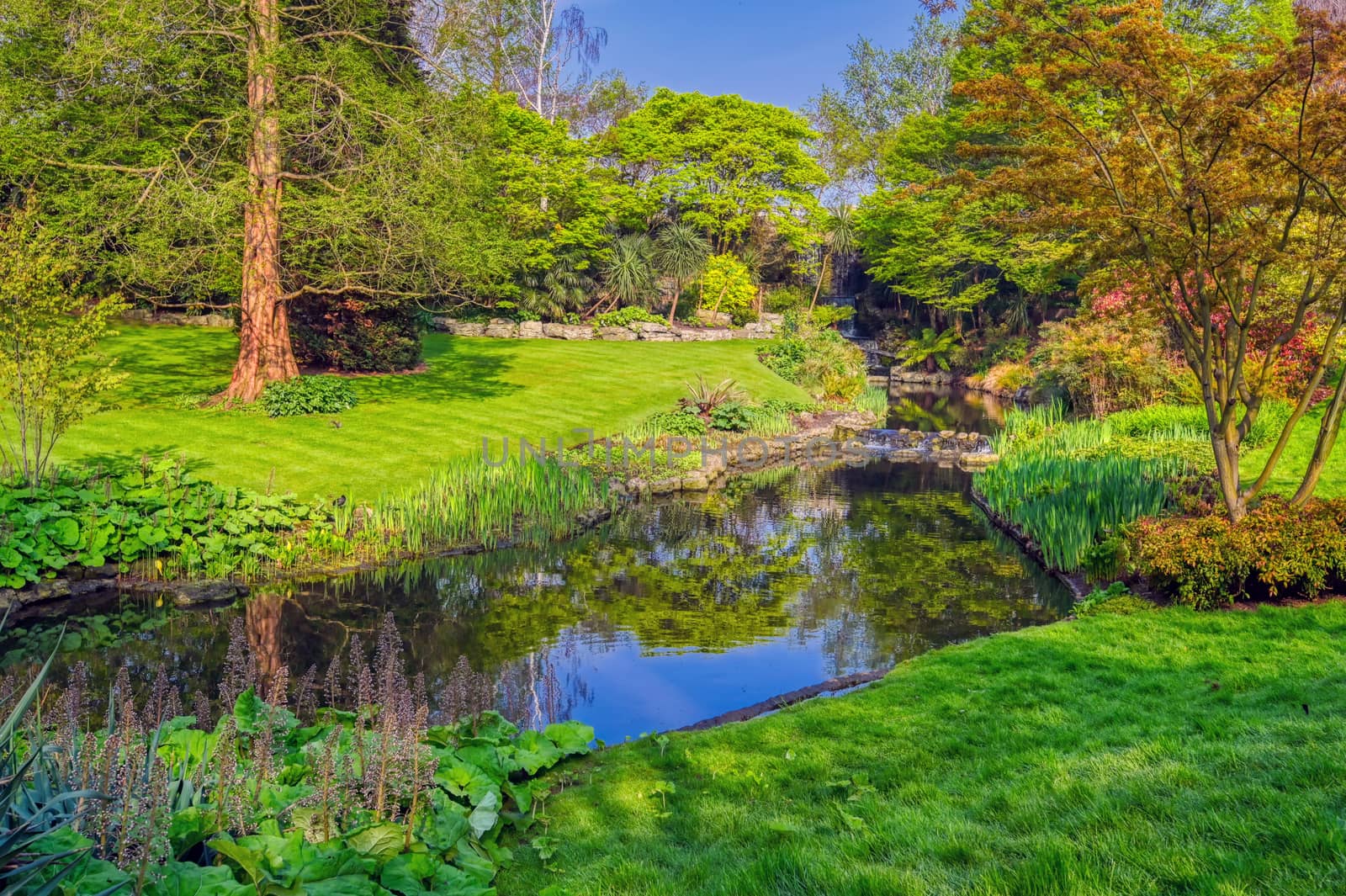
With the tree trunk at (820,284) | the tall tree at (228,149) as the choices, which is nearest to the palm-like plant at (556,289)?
the tree trunk at (820,284)

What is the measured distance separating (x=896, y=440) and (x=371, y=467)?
44.8 feet

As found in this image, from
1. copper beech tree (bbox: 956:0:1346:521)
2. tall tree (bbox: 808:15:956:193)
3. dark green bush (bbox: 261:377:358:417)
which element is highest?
tall tree (bbox: 808:15:956:193)

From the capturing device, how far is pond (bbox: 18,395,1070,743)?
24.1 ft

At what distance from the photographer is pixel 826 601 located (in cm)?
973

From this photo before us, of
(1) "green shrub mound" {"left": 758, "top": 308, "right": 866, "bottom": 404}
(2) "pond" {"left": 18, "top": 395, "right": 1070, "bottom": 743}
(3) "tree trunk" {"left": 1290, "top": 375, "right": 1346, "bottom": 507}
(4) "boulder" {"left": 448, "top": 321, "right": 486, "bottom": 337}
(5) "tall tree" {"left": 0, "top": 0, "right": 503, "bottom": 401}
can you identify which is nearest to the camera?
(2) "pond" {"left": 18, "top": 395, "right": 1070, "bottom": 743}

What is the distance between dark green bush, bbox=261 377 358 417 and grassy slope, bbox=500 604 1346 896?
12.3 metres

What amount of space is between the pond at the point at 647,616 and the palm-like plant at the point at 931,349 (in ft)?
100

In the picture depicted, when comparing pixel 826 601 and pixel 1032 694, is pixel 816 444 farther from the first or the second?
pixel 1032 694

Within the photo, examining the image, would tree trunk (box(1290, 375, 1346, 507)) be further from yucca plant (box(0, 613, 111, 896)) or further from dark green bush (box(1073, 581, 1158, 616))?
yucca plant (box(0, 613, 111, 896))

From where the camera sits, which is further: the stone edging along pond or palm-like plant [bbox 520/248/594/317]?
palm-like plant [bbox 520/248/594/317]

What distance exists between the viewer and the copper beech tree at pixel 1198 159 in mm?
7930

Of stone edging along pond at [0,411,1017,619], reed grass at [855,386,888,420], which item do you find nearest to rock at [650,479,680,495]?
stone edging along pond at [0,411,1017,619]

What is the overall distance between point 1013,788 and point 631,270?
34.4 metres

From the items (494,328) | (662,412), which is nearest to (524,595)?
(662,412)
